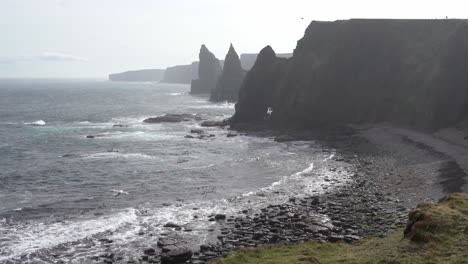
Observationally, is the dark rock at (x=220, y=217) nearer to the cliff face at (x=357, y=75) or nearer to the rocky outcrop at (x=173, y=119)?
the cliff face at (x=357, y=75)

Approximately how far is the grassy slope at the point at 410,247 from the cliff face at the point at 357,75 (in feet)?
181

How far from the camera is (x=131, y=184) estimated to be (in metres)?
53.0

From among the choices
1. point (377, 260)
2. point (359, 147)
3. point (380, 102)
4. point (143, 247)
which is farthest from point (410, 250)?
point (380, 102)

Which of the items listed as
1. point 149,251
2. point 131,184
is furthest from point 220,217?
point 131,184

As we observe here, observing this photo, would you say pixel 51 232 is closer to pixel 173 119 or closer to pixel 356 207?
pixel 356 207

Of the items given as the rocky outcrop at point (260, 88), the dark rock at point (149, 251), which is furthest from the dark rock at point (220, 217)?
the rocky outcrop at point (260, 88)

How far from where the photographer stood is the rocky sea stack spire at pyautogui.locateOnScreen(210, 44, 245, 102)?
166875 millimetres

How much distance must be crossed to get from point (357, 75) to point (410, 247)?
73.7 m

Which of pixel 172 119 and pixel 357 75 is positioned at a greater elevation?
pixel 357 75

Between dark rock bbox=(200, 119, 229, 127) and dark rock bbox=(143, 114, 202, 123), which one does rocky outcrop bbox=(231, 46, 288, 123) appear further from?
dark rock bbox=(143, 114, 202, 123)

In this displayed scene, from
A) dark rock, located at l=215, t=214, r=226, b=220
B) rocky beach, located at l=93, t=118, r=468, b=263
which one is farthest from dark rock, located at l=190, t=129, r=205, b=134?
dark rock, located at l=215, t=214, r=226, b=220

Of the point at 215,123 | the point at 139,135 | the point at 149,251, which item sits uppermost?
the point at 215,123

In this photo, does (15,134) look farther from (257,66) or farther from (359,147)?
(359,147)

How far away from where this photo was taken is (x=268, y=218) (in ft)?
129
